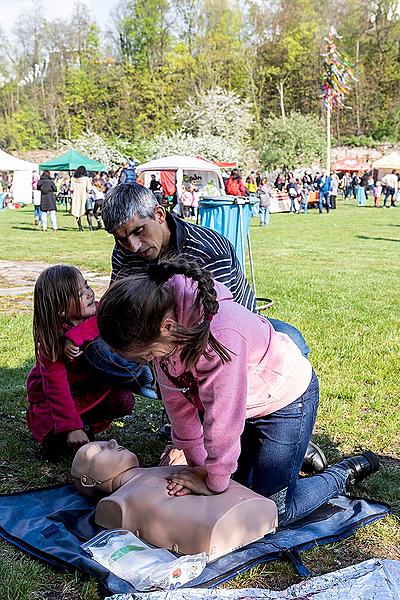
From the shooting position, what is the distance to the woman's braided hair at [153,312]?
6.77 feet

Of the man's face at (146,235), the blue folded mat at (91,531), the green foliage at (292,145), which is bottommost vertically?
the blue folded mat at (91,531)

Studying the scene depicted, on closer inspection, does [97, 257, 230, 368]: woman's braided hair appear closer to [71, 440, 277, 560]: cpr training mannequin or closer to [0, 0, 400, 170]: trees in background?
[71, 440, 277, 560]: cpr training mannequin

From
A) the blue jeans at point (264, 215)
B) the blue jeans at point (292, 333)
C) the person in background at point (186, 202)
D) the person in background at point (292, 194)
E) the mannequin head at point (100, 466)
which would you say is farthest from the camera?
the person in background at point (292, 194)

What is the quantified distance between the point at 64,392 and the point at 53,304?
438 mm

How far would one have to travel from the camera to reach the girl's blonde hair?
10.5 ft

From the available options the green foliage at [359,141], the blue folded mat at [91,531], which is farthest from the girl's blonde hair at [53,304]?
the green foliage at [359,141]

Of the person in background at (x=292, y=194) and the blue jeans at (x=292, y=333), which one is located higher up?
the person in background at (x=292, y=194)

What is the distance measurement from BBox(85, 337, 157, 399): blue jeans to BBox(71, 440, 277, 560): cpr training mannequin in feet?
2.33

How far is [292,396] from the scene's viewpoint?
2561 millimetres

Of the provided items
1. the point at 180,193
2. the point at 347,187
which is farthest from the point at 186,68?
the point at 180,193

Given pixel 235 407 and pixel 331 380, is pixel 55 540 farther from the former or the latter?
pixel 331 380

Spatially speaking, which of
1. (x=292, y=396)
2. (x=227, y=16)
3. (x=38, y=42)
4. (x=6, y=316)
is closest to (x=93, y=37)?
(x=38, y=42)

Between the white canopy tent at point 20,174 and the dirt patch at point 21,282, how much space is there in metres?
21.2

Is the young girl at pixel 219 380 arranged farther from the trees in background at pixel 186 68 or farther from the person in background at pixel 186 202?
the trees in background at pixel 186 68
